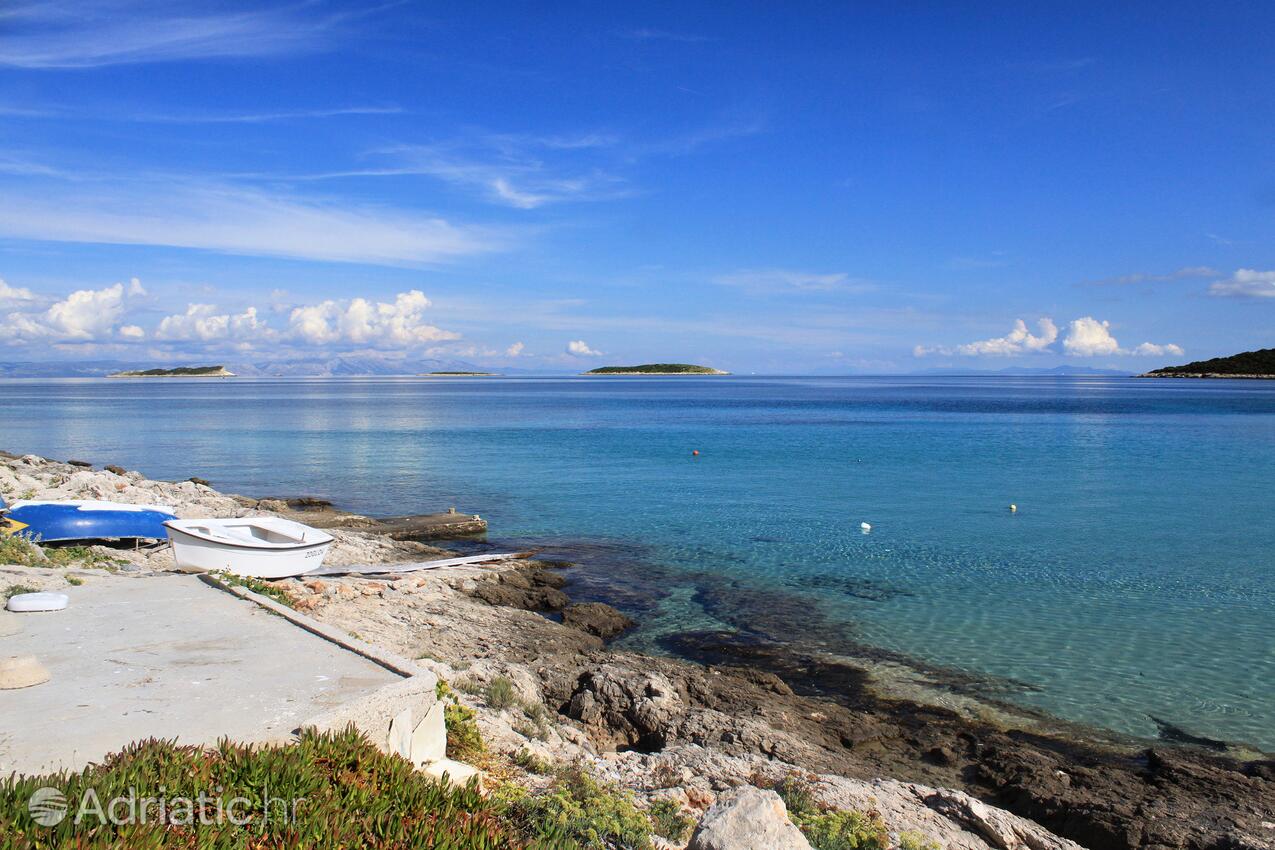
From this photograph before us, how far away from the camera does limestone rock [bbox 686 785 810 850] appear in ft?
20.2

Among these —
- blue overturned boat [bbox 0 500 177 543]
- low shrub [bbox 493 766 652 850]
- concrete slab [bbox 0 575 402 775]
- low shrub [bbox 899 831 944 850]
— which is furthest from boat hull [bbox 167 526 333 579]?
low shrub [bbox 899 831 944 850]

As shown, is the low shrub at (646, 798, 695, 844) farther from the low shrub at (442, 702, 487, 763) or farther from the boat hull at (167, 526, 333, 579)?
the boat hull at (167, 526, 333, 579)

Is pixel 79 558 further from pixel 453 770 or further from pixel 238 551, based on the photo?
pixel 453 770

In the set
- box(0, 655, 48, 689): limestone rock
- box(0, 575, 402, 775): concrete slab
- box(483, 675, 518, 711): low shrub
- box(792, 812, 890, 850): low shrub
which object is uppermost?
box(0, 655, 48, 689): limestone rock

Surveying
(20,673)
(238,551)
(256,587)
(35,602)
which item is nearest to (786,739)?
(256,587)

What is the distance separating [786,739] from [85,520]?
1607 centimetres

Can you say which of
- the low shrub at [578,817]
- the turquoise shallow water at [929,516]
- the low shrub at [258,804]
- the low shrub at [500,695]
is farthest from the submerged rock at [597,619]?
the low shrub at [258,804]

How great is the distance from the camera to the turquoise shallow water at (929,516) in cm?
1475

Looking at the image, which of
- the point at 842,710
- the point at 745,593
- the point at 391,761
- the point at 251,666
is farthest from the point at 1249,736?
the point at 251,666

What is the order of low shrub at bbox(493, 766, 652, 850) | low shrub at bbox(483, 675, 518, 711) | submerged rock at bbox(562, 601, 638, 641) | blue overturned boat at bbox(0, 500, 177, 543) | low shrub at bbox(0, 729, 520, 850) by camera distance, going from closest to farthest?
low shrub at bbox(0, 729, 520, 850), low shrub at bbox(493, 766, 652, 850), low shrub at bbox(483, 675, 518, 711), submerged rock at bbox(562, 601, 638, 641), blue overturned boat at bbox(0, 500, 177, 543)

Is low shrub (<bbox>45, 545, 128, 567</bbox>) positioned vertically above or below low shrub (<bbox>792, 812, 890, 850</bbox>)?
above

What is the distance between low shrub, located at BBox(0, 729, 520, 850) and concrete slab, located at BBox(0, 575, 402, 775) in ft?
2.15

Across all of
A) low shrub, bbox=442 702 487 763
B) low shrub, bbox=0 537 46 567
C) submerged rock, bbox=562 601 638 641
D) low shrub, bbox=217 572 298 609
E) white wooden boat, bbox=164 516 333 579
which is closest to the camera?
low shrub, bbox=442 702 487 763

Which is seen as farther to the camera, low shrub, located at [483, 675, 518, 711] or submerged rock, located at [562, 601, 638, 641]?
submerged rock, located at [562, 601, 638, 641]
